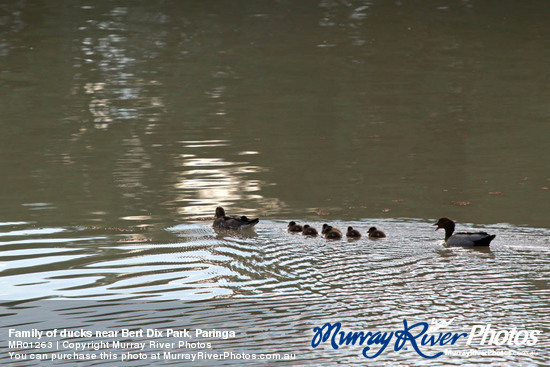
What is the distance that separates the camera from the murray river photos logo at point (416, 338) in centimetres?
940

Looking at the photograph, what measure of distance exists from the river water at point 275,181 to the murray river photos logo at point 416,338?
99 mm

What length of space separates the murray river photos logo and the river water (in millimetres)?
99

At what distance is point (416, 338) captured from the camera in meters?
9.62

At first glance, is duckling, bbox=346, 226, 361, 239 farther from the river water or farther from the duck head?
the duck head

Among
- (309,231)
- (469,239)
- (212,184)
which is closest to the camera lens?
(469,239)

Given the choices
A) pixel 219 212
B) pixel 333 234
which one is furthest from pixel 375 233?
pixel 219 212

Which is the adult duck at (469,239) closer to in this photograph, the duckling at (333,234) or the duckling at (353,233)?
the duckling at (353,233)

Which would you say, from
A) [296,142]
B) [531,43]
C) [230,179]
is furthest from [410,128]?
[531,43]

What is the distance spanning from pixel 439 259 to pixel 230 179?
6.13 meters

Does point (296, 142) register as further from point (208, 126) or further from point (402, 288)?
point (402, 288)

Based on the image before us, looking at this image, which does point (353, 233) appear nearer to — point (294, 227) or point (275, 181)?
point (294, 227)

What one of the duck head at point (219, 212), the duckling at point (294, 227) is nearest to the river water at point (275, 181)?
the duckling at point (294, 227)

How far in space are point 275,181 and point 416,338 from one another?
28.6 ft

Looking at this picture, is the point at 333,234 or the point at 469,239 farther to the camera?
the point at 333,234
